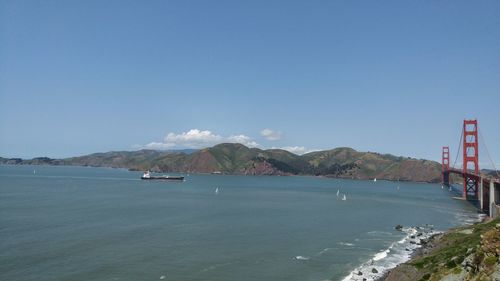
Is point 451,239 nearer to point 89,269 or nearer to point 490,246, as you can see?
point 490,246

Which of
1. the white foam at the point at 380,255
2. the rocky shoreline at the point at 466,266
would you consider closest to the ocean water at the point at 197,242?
the white foam at the point at 380,255

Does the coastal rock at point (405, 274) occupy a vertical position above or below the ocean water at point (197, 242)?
above

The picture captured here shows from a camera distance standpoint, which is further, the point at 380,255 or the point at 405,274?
the point at 380,255

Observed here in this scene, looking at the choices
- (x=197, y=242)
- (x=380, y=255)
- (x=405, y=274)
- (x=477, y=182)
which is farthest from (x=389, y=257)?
(x=477, y=182)

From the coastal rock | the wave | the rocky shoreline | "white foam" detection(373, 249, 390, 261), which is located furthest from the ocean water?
the rocky shoreline

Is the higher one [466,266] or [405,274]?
[466,266]

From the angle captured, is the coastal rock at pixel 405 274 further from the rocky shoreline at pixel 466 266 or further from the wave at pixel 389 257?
the wave at pixel 389 257

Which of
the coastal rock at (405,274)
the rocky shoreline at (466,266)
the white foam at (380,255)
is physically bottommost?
the white foam at (380,255)

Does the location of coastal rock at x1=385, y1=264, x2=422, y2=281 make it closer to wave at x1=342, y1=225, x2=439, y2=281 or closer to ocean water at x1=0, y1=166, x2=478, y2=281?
wave at x1=342, y1=225, x2=439, y2=281

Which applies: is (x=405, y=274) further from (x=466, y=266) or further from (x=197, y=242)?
(x=197, y=242)
